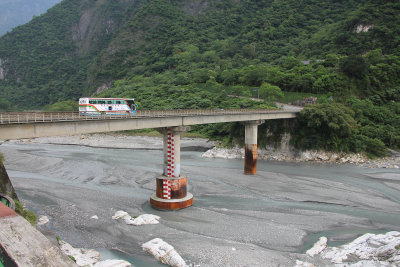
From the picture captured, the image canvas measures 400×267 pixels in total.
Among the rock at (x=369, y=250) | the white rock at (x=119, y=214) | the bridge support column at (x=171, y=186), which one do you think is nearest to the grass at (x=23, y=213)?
the white rock at (x=119, y=214)

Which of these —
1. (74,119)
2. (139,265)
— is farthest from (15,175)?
(139,265)

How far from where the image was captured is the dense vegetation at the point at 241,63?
2005 inches

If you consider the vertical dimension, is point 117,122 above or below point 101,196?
above

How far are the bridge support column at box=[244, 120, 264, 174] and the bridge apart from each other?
4.54 meters

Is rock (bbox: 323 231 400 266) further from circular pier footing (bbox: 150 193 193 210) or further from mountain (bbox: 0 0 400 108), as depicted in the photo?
mountain (bbox: 0 0 400 108)

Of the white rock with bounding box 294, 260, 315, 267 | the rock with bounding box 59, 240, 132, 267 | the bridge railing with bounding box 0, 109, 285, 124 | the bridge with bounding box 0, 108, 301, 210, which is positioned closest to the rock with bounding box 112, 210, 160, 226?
the bridge with bounding box 0, 108, 301, 210

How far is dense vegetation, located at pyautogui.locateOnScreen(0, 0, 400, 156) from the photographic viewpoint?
167ft

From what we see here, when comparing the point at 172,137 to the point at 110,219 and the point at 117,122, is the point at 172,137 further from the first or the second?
the point at 110,219

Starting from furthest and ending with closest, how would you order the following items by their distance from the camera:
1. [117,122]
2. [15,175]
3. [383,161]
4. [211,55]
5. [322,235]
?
[211,55] < [383,161] < [15,175] < [117,122] < [322,235]

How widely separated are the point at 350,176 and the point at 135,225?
92.2 ft

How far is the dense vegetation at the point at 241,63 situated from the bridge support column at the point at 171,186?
1057 inches

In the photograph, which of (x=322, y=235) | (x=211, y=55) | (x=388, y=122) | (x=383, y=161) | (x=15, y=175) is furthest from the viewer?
(x=211, y=55)

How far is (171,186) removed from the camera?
24.7 metres

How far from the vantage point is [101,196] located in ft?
88.3
